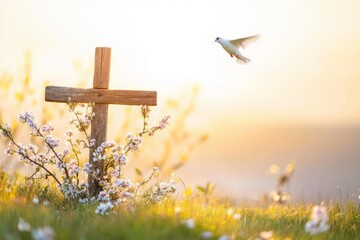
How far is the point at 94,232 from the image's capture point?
478 cm

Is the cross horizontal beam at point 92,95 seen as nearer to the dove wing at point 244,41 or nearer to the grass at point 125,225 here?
the dove wing at point 244,41

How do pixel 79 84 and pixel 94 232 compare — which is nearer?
pixel 94 232

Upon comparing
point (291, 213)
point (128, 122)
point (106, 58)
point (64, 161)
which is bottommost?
point (291, 213)

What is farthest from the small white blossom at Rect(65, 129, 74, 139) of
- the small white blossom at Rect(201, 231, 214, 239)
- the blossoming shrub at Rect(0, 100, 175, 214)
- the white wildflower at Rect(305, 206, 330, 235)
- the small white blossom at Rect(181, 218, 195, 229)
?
the white wildflower at Rect(305, 206, 330, 235)

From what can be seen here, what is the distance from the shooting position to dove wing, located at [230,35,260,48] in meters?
9.34

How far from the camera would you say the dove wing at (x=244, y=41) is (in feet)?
30.7

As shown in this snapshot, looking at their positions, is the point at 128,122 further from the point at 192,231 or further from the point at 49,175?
the point at 192,231

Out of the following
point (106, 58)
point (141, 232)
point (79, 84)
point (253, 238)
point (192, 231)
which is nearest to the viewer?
point (141, 232)

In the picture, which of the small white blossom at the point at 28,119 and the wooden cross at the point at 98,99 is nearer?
the small white blossom at the point at 28,119

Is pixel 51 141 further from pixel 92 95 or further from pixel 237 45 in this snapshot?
pixel 237 45

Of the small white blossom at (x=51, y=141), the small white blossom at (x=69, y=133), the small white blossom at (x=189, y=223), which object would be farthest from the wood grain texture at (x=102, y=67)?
the small white blossom at (x=189, y=223)

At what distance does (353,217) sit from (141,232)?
227 inches

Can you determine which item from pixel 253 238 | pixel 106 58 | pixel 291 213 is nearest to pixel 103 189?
pixel 106 58

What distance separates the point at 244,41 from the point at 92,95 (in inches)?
105
